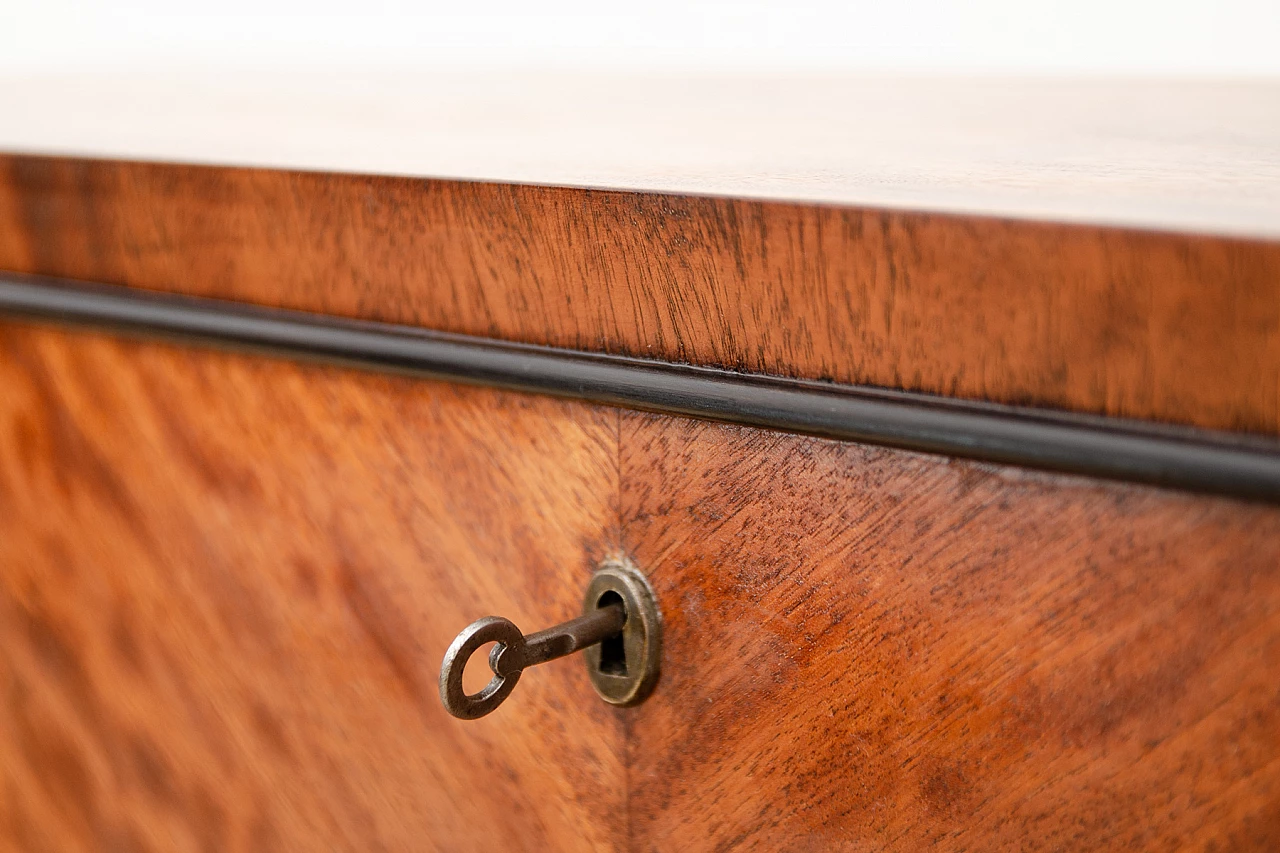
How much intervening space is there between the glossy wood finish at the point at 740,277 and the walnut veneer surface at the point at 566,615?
0.07 feet

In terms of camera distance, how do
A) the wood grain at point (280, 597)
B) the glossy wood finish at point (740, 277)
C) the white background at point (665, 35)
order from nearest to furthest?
the glossy wood finish at point (740, 277)
the wood grain at point (280, 597)
the white background at point (665, 35)

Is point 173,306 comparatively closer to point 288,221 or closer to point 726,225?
point 288,221

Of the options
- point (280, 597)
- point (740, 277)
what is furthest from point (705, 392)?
point (280, 597)

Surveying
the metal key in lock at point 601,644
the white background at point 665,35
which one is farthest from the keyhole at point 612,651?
the white background at point 665,35

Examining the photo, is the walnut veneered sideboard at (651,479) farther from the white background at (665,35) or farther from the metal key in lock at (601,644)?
the white background at (665,35)

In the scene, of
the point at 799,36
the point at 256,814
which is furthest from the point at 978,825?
the point at 799,36

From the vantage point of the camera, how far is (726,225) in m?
0.27

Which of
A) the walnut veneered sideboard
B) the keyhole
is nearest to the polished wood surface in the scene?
the walnut veneered sideboard

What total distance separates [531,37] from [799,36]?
0.29m

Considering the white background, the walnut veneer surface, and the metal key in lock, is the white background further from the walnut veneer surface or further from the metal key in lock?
the metal key in lock

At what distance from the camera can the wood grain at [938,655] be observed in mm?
237

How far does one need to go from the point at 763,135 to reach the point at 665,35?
30.1 inches

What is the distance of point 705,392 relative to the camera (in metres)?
0.29

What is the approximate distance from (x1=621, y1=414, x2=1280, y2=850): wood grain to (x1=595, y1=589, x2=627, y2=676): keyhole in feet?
0.05
